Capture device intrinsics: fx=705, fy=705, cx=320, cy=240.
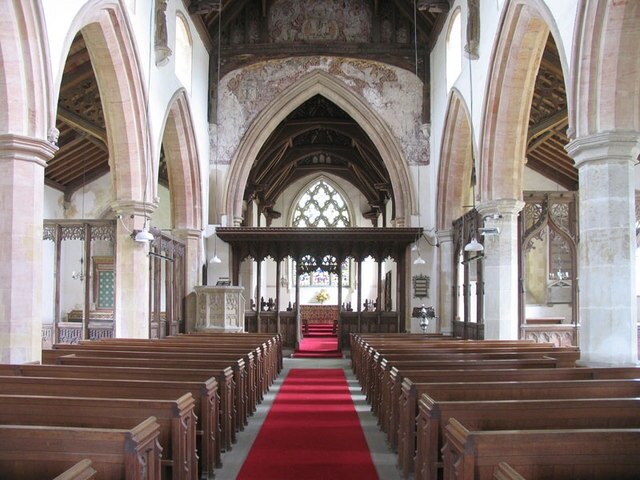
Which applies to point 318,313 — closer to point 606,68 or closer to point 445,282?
point 445,282

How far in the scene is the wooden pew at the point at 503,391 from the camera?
492 centimetres

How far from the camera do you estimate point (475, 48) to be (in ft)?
41.2

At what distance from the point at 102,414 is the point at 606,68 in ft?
20.1

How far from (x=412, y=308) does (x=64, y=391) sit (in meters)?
12.5

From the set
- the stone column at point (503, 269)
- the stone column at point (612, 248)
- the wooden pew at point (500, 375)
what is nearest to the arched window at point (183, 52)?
the stone column at point (503, 269)

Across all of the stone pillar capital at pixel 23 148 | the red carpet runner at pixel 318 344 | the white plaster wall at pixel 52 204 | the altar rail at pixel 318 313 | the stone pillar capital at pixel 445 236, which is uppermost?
the white plaster wall at pixel 52 204

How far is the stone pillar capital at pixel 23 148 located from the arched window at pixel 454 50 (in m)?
9.07

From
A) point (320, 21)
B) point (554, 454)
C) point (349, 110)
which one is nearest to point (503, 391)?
point (554, 454)

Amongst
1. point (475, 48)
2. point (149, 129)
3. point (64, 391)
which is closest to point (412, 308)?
point (475, 48)

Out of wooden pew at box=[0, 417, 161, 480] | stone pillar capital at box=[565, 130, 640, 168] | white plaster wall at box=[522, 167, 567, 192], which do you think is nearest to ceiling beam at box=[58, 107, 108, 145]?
stone pillar capital at box=[565, 130, 640, 168]

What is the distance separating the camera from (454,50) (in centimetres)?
1489

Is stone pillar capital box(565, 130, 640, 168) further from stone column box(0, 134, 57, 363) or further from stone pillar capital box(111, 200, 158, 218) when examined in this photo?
stone pillar capital box(111, 200, 158, 218)

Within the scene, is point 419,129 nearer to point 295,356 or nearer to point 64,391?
point 295,356

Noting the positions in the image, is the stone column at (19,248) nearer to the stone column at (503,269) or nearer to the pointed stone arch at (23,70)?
the pointed stone arch at (23,70)
